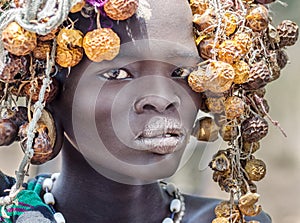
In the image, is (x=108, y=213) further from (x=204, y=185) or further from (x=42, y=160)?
(x=204, y=185)

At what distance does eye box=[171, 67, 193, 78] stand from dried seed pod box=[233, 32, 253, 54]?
0.12 meters

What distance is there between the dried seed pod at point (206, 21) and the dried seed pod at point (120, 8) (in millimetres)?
183

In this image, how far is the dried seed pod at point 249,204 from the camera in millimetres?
1751

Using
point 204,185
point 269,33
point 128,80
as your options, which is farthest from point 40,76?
point 204,185

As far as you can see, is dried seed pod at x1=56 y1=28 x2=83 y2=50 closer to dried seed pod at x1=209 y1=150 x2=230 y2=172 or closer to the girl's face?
the girl's face

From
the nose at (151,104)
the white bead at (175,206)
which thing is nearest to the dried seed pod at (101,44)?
the nose at (151,104)

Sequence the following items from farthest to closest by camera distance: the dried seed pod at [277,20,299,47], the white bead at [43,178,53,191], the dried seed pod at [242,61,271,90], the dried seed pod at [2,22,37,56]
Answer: the white bead at [43,178,53,191]
the dried seed pod at [277,20,299,47]
the dried seed pod at [242,61,271,90]
the dried seed pod at [2,22,37,56]

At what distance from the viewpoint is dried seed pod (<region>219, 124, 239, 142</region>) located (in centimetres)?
178

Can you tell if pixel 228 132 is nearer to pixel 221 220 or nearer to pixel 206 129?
pixel 206 129

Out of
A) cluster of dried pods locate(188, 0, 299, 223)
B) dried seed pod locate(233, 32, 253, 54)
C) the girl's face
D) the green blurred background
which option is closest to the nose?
the girl's face

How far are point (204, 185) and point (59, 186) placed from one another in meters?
2.20

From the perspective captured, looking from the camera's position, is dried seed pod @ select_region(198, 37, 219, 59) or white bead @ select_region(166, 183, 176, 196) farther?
white bead @ select_region(166, 183, 176, 196)

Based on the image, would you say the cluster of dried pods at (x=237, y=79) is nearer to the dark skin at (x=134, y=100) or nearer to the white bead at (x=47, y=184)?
the dark skin at (x=134, y=100)

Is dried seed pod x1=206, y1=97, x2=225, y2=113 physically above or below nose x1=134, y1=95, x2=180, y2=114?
below
